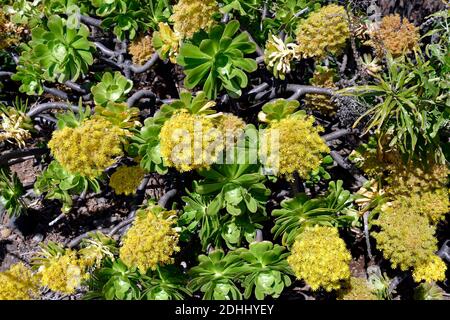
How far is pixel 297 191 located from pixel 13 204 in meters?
1.26

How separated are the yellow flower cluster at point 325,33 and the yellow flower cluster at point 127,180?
74 centimetres

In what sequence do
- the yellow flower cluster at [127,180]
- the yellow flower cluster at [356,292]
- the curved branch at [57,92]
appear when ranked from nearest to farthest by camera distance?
the yellow flower cluster at [356,292]
the yellow flower cluster at [127,180]
the curved branch at [57,92]

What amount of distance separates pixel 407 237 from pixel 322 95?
627 millimetres

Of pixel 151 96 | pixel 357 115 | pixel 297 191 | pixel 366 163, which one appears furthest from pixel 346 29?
pixel 151 96

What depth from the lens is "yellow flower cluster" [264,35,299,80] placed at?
163 cm

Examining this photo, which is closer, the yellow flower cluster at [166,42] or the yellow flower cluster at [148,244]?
the yellow flower cluster at [148,244]

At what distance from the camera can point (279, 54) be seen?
1625 millimetres

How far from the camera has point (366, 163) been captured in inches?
64.5

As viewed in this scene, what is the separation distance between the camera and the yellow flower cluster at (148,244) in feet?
4.65

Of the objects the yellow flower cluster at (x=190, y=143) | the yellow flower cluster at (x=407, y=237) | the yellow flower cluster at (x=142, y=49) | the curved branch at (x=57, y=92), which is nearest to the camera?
the yellow flower cluster at (x=190, y=143)

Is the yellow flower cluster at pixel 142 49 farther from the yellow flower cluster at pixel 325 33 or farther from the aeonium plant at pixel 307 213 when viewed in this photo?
the aeonium plant at pixel 307 213

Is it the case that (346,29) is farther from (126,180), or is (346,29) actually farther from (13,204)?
(13,204)

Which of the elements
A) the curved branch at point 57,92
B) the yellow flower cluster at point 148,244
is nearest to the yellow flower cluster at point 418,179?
the yellow flower cluster at point 148,244
